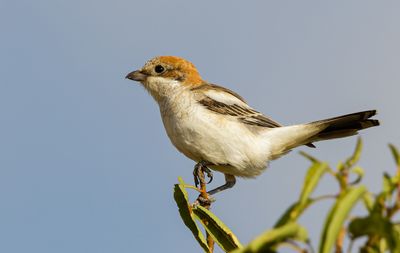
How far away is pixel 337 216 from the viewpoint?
3.85 ft

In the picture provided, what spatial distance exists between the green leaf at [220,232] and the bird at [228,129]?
3.32 meters

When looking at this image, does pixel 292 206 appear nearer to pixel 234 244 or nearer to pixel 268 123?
pixel 234 244

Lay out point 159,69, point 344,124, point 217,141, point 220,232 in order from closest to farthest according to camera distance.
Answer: point 220,232
point 217,141
point 344,124
point 159,69

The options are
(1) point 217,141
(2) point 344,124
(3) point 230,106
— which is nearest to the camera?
(1) point 217,141

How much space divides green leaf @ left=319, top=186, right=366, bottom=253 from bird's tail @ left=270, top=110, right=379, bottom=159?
243 inches

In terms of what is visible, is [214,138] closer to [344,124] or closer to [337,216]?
[344,124]

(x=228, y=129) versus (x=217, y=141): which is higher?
(x=228, y=129)

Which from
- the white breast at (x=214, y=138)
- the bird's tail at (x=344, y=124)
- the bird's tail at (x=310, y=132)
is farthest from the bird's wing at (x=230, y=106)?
the bird's tail at (x=344, y=124)

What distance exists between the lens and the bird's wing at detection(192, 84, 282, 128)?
24.9ft

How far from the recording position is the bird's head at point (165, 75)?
8.13 m

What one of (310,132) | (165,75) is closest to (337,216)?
(310,132)

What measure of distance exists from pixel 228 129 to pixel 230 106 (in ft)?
1.53

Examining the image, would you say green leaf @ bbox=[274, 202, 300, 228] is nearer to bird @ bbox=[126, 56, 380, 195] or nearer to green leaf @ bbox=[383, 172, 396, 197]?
green leaf @ bbox=[383, 172, 396, 197]

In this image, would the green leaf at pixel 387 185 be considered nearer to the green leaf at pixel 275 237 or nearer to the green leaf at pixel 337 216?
the green leaf at pixel 337 216
